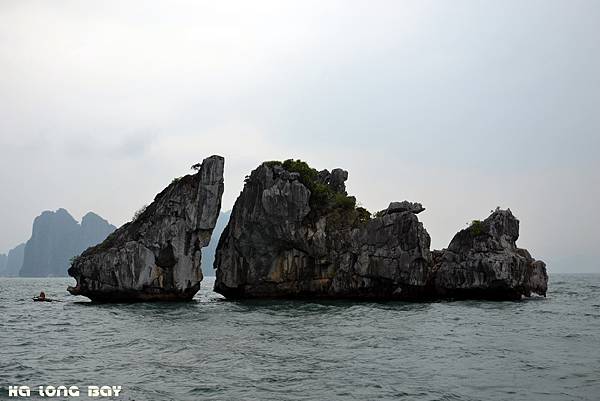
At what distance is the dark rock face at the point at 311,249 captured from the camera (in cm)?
5334

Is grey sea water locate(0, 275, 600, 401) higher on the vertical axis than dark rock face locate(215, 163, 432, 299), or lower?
lower

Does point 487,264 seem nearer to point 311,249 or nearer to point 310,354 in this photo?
point 311,249

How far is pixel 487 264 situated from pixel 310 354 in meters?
32.4

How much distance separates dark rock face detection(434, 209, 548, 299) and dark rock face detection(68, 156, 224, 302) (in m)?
24.1

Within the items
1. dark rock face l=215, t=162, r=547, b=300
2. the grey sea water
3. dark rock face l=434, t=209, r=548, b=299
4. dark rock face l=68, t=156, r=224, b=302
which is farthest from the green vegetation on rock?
dark rock face l=68, t=156, r=224, b=302

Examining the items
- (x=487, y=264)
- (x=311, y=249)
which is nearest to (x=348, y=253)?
(x=311, y=249)

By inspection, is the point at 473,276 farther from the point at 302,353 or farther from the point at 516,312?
the point at 302,353

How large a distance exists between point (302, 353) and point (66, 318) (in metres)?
20.4

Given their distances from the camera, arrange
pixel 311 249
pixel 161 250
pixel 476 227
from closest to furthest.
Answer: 1. pixel 161 250
2. pixel 476 227
3. pixel 311 249

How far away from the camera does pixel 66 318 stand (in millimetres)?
36906

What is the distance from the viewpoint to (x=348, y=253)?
179 feet

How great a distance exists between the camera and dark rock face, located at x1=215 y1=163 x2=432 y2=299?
5334cm

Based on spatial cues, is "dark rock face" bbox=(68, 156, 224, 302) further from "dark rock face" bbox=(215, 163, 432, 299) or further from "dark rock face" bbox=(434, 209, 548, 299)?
"dark rock face" bbox=(434, 209, 548, 299)

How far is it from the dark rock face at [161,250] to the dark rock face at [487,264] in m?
24.1
